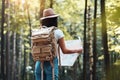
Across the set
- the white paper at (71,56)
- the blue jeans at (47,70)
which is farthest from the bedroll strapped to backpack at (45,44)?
the white paper at (71,56)

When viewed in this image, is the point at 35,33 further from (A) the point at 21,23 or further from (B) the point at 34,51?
(A) the point at 21,23

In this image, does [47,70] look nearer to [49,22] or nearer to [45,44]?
[45,44]

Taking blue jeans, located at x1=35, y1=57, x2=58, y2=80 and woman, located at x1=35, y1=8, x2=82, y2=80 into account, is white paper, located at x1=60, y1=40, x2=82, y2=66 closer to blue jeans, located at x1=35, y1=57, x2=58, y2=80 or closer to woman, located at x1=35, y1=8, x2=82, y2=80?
woman, located at x1=35, y1=8, x2=82, y2=80

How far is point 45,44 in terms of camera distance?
541 cm

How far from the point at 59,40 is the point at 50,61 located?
1.07 feet

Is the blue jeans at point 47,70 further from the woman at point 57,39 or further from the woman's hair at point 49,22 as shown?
the woman's hair at point 49,22

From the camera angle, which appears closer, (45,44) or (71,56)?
(45,44)

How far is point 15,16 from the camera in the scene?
1065 inches

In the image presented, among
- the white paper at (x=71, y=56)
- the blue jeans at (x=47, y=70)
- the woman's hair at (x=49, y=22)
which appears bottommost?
the blue jeans at (x=47, y=70)

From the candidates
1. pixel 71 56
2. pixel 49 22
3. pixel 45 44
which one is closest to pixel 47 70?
pixel 45 44

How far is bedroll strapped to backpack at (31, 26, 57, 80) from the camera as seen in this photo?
5.33 metres

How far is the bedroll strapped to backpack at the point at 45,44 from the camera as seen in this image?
5332 millimetres

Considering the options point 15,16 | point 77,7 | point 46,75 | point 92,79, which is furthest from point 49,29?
point 77,7

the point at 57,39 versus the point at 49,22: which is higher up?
the point at 49,22
